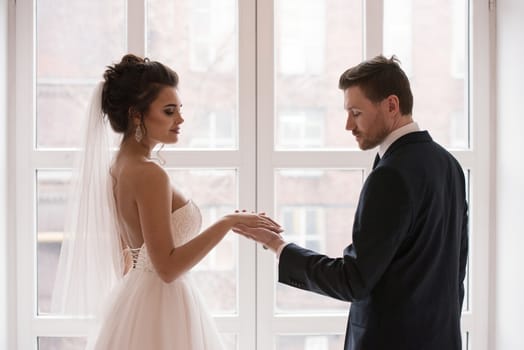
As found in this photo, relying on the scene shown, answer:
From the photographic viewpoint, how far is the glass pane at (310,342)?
281 centimetres

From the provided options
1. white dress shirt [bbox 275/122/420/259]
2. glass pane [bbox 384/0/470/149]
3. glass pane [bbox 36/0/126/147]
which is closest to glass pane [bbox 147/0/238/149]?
glass pane [bbox 36/0/126/147]

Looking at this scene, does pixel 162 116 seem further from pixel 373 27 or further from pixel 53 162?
pixel 373 27

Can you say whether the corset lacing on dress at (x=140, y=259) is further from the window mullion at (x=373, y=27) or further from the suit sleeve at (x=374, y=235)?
the window mullion at (x=373, y=27)

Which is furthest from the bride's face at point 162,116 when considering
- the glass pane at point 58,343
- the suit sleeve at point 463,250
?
the glass pane at point 58,343

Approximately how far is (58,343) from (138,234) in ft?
3.44

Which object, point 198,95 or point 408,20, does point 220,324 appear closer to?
point 198,95

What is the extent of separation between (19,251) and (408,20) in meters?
2.01

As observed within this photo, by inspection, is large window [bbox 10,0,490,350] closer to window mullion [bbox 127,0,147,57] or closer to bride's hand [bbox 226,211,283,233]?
window mullion [bbox 127,0,147,57]

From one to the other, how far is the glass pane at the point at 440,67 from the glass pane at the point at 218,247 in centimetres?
93

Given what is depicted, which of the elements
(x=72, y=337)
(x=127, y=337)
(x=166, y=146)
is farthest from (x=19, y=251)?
(x=127, y=337)

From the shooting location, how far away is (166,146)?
273 cm

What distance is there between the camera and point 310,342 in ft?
9.26

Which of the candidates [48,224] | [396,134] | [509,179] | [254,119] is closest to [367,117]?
[396,134]

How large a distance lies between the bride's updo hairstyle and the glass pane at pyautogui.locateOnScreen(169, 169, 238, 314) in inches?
29.3
